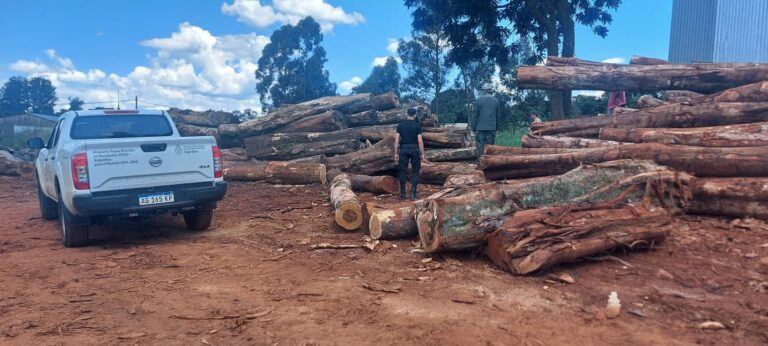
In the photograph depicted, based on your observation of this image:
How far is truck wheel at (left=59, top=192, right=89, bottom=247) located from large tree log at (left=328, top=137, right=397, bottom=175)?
6.46 m

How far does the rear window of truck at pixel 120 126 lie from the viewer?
7.88 m

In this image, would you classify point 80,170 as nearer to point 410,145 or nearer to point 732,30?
point 410,145

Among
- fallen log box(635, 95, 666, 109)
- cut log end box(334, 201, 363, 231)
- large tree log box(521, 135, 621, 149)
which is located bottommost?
cut log end box(334, 201, 363, 231)

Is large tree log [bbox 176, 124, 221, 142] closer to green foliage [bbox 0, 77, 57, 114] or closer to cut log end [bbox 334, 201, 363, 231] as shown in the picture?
cut log end [bbox 334, 201, 363, 231]

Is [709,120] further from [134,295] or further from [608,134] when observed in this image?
[134,295]

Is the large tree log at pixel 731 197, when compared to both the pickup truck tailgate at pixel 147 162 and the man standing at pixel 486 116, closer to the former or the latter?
→ the man standing at pixel 486 116

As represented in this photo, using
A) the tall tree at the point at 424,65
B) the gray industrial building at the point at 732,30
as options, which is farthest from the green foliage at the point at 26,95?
the gray industrial building at the point at 732,30

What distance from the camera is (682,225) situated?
6246mm

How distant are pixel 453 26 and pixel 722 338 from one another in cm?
1780

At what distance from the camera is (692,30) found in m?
27.0

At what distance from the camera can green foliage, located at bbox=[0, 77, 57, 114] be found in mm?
60438

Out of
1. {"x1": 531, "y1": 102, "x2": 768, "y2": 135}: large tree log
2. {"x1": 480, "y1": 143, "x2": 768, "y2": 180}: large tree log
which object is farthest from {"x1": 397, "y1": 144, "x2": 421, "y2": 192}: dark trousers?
{"x1": 531, "y1": 102, "x2": 768, "y2": 135}: large tree log

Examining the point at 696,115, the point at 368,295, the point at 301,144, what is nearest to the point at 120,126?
the point at 368,295

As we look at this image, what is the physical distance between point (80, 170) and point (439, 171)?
737cm
